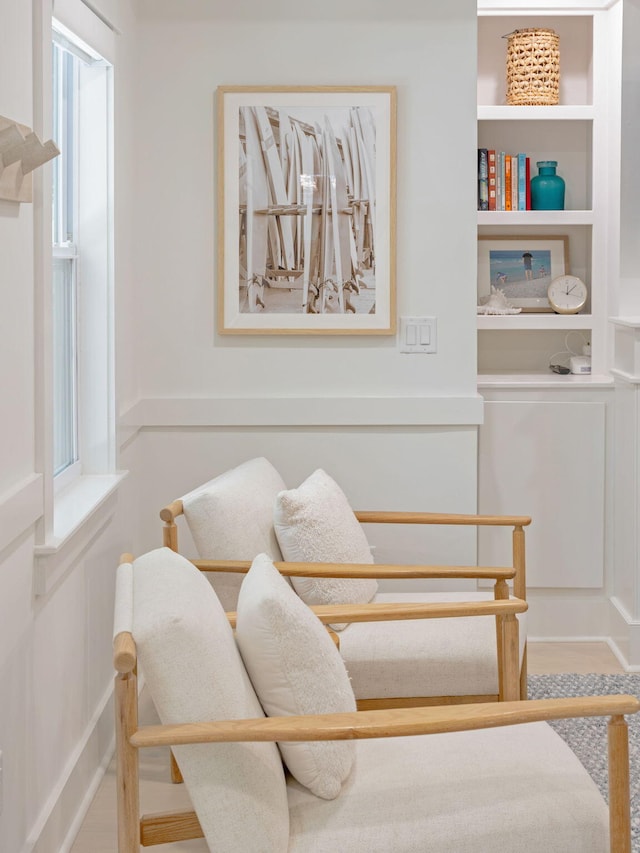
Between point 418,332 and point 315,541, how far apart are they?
39.0 inches

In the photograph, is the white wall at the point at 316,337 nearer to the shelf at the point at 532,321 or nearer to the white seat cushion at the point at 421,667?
the shelf at the point at 532,321

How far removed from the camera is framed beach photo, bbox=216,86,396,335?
3.54 m

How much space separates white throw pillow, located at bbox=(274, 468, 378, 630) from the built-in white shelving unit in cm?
132

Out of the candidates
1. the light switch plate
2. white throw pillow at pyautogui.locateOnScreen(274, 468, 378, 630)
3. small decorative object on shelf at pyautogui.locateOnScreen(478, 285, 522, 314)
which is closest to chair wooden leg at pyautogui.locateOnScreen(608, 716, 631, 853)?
white throw pillow at pyautogui.locateOnScreen(274, 468, 378, 630)

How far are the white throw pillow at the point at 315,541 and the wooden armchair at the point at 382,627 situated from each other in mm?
16

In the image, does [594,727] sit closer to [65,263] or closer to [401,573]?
[401,573]

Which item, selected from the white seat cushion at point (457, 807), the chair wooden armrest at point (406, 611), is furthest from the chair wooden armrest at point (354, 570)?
the white seat cushion at point (457, 807)

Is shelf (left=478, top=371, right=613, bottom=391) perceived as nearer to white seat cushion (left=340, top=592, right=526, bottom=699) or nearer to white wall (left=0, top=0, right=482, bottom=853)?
white wall (left=0, top=0, right=482, bottom=853)

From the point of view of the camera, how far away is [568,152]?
171 inches

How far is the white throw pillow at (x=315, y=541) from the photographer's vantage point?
2912mm

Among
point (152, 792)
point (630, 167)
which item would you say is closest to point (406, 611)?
point (152, 792)

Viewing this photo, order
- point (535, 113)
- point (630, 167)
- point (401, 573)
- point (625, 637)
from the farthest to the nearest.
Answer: point (535, 113) < point (630, 167) < point (625, 637) < point (401, 573)

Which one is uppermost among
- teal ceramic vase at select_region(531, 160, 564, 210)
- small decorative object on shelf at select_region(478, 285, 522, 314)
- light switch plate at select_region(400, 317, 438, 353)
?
teal ceramic vase at select_region(531, 160, 564, 210)

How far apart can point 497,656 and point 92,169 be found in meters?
1.77
